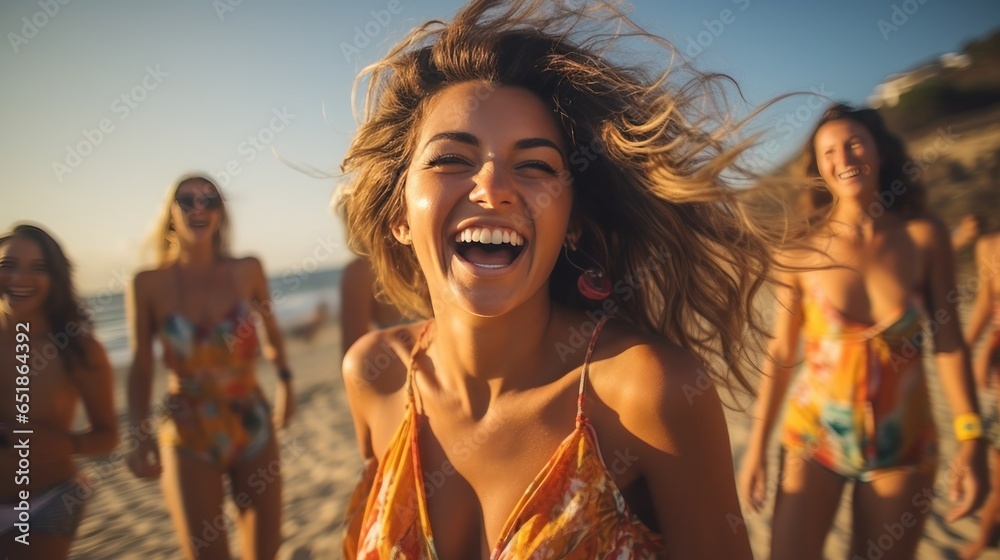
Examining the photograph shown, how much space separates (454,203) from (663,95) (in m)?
0.79

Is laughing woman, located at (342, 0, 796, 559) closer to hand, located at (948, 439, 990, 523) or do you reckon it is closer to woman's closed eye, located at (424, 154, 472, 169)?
woman's closed eye, located at (424, 154, 472, 169)

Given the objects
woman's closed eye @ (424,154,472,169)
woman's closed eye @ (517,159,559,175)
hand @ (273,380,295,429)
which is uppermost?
woman's closed eye @ (424,154,472,169)

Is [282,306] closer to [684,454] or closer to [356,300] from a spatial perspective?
[356,300]

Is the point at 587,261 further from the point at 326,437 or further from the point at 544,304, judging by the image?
the point at 326,437

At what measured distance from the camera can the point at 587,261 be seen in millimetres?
2338

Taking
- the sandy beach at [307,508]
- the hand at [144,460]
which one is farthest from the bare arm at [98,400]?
the sandy beach at [307,508]

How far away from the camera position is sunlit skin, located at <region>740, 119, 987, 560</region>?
116 inches

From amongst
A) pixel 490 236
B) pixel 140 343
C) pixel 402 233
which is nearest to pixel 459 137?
pixel 490 236

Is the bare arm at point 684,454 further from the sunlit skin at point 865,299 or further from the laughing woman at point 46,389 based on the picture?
the laughing woman at point 46,389

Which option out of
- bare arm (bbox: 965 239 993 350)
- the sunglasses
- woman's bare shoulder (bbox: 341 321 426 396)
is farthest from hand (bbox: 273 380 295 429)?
bare arm (bbox: 965 239 993 350)

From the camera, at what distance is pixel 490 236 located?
6.01 ft

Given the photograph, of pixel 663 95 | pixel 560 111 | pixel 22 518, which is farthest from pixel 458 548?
pixel 22 518

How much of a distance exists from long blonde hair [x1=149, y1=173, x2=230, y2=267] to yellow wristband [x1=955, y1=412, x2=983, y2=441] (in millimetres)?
4386

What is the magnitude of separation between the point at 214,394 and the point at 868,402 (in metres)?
3.59
